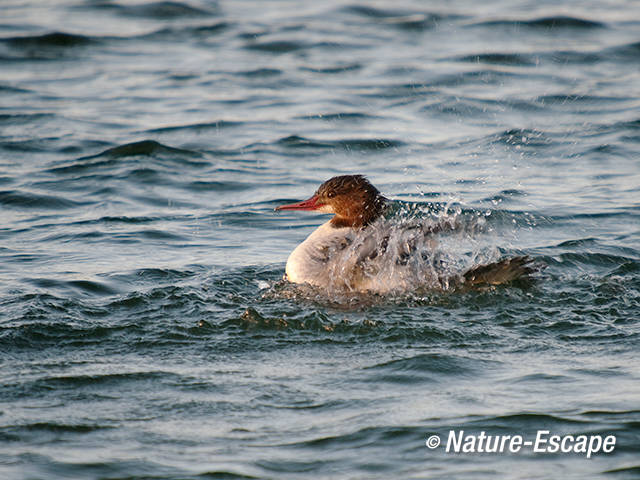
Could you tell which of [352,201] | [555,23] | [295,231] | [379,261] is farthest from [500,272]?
[555,23]

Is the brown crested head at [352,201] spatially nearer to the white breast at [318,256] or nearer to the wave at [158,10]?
the white breast at [318,256]

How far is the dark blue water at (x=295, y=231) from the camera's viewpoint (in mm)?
4258

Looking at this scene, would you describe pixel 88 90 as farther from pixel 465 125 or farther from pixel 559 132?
pixel 559 132

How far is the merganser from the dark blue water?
0.47ft

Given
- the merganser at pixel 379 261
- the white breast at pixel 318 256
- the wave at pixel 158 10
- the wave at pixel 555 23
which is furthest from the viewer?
the wave at pixel 158 10

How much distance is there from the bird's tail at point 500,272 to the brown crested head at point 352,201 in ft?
3.11

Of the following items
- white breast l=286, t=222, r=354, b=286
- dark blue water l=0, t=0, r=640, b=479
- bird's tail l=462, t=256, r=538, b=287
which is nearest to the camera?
dark blue water l=0, t=0, r=640, b=479

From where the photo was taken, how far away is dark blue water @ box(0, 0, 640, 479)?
4.26 metres

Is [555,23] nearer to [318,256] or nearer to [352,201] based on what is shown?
[352,201]

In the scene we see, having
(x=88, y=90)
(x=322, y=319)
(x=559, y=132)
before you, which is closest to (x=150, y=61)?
(x=88, y=90)

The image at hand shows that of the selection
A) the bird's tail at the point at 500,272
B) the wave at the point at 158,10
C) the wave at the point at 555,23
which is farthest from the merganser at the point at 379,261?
→ the wave at the point at 158,10

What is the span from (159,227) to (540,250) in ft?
11.0

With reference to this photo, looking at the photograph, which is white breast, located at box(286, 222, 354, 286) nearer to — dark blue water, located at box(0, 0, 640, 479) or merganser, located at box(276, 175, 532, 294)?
merganser, located at box(276, 175, 532, 294)

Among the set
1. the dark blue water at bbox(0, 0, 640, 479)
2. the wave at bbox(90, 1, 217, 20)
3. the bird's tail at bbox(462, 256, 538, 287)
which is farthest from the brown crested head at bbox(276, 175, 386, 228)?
the wave at bbox(90, 1, 217, 20)
